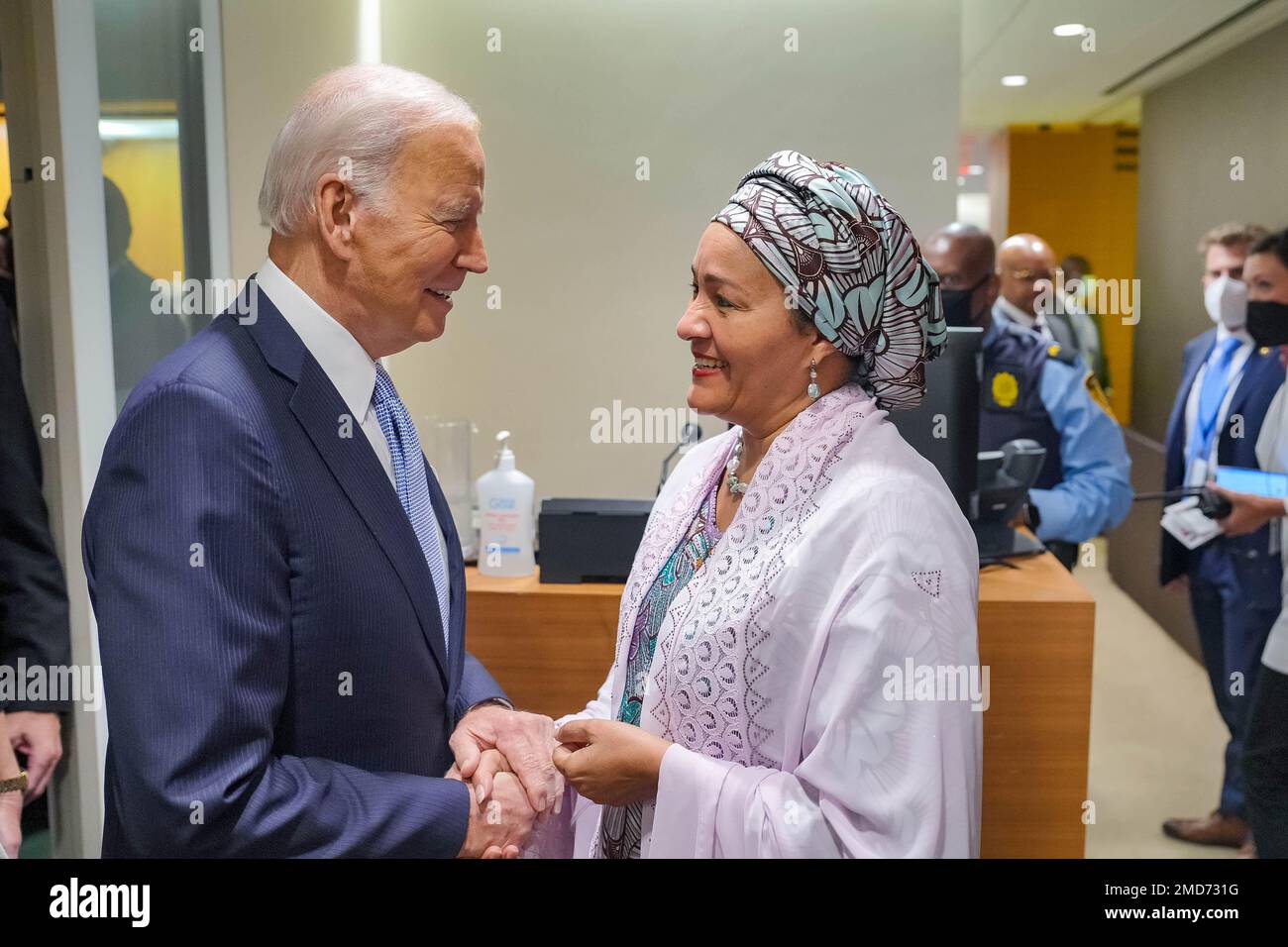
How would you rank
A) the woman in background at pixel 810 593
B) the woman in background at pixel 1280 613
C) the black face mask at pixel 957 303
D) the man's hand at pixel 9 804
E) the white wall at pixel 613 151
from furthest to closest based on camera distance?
the black face mask at pixel 957 303 < the white wall at pixel 613 151 < the woman in background at pixel 1280 613 < the man's hand at pixel 9 804 < the woman in background at pixel 810 593

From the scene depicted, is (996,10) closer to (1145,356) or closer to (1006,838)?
(1006,838)

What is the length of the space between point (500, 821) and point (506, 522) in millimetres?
1014

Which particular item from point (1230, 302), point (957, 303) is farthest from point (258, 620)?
point (1230, 302)

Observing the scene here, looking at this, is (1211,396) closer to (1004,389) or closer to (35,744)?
(1004,389)

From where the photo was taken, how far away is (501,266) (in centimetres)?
260

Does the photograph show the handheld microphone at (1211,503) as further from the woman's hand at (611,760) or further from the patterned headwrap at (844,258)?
the woman's hand at (611,760)

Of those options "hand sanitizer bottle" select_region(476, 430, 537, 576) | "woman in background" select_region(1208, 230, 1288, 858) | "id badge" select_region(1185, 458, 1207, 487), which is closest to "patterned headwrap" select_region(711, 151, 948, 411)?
"hand sanitizer bottle" select_region(476, 430, 537, 576)

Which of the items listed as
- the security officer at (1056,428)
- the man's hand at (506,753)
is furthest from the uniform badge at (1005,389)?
the man's hand at (506,753)

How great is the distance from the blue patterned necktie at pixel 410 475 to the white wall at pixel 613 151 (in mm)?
930

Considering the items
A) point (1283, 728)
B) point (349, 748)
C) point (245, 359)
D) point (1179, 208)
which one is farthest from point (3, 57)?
point (1179, 208)

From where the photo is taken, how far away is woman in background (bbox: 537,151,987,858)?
3.68 ft

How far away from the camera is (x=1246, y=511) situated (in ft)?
9.14

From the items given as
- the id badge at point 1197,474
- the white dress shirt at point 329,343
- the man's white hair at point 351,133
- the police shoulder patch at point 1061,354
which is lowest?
the id badge at point 1197,474

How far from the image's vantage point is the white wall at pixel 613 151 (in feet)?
7.66
